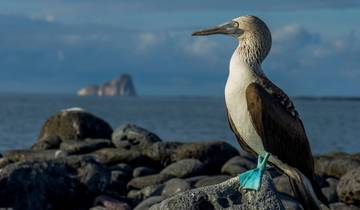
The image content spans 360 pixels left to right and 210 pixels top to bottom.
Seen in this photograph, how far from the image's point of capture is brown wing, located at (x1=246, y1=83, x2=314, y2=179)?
9.02 metres

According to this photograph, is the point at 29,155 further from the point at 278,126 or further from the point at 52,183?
the point at 278,126

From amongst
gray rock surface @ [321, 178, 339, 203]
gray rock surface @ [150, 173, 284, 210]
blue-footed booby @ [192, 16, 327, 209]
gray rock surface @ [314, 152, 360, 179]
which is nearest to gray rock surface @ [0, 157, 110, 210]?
gray rock surface @ [321, 178, 339, 203]

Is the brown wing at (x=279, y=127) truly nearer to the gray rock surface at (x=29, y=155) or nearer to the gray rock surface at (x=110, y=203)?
the gray rock surface at (x=110, y=203)

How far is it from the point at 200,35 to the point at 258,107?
38.3 inches

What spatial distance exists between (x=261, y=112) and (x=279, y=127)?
0.26 metres

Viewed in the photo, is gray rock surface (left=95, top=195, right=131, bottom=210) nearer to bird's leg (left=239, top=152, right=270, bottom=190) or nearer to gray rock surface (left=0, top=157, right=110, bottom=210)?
gray rock surface (left=0, top=157, right=110, bottom=210)

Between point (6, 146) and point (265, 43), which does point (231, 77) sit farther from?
point (6, 146)

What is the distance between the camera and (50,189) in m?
17.0

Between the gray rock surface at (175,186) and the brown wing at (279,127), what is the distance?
29.2 feet

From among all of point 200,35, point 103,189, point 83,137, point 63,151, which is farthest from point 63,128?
point 200,35

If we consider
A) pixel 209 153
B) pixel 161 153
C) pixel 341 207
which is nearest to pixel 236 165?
pixel 209 153

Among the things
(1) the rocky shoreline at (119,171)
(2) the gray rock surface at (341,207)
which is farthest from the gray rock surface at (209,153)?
(2) the gray rock surface at (341,207)

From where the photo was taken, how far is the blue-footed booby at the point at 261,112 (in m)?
8.97

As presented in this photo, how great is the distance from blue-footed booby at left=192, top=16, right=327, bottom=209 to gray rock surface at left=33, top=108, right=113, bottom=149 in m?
16.2
